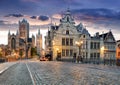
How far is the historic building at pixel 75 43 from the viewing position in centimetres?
8775

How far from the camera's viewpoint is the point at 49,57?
90750 millimetres

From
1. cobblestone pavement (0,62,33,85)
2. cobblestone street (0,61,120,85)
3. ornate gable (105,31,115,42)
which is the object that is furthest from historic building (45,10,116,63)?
cobblestone pavement (0,62,33,85)

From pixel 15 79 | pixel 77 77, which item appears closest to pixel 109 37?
pixel 77 77

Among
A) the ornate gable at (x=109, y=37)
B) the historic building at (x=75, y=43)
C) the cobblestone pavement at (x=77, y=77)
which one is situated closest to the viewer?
the cobblestone pavement at (x=77, y=77)

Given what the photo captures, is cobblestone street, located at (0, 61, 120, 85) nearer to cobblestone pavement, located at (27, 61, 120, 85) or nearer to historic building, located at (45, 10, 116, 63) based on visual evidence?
cobblestone pavement, located at (27, 61, 120, 85)

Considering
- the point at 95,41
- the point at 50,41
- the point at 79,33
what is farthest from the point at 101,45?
the point at 50,41

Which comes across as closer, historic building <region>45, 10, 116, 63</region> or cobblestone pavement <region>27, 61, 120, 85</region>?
cobblestone pavement <region>27, 61, 120, 85</region>

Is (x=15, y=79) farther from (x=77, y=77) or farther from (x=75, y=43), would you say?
(x=75, y=43)

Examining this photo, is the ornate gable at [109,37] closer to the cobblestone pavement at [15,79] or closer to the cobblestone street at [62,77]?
the cobblestone street at [62,77]

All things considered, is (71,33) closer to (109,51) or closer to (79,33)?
(79,33)

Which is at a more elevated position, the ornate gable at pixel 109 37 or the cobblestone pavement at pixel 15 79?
the ornate gable at pixel 109 37

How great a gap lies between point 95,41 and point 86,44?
4.22 m

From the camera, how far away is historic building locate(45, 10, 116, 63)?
87.8 m

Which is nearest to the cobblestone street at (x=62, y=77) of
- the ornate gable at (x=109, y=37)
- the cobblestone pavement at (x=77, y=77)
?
the cobblestone pavement at (x=77, y=77)
